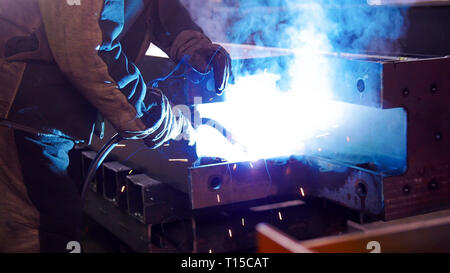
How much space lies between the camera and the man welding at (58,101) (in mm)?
1299

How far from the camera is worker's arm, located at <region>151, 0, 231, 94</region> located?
1580 millimetres

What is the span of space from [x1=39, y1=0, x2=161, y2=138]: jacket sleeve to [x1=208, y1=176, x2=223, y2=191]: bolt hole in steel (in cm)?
25

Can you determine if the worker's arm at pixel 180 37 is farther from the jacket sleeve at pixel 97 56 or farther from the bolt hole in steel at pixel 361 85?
the bolt hole in steel at pixel 361 85

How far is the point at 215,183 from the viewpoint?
145cm

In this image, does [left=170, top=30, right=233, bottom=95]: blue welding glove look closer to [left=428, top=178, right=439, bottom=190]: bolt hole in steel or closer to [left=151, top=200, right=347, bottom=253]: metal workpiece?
[left=151, top=200, right=347, bottom=253]: metal workpiece

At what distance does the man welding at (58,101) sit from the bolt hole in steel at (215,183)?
0.20 metres

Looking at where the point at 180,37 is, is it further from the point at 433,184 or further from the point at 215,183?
the point at 433,184

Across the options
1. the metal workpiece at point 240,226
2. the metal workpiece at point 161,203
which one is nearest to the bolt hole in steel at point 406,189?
the metal workpiece at point 240,226

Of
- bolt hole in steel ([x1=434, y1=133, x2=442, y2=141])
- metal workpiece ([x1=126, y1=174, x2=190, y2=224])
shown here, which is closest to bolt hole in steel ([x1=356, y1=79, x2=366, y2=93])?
bolt hole in steel ([x1=434, y1=133, x2=442, y2=141])

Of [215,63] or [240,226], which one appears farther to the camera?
[240,226]

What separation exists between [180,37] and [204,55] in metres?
→ 0.17

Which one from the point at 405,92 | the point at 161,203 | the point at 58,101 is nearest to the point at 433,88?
the point at 405,92
